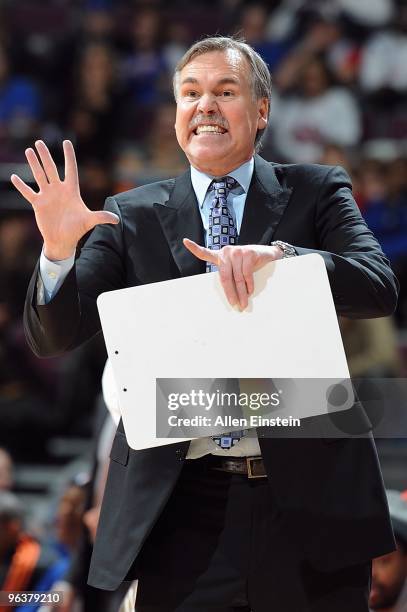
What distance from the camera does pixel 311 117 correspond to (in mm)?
7820

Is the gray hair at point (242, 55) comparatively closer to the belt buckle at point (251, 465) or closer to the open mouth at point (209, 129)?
the open mouth at point (209, 129)

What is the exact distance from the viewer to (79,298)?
2316 millimetres

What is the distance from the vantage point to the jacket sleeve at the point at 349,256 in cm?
220

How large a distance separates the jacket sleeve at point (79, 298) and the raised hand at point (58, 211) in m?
0.07

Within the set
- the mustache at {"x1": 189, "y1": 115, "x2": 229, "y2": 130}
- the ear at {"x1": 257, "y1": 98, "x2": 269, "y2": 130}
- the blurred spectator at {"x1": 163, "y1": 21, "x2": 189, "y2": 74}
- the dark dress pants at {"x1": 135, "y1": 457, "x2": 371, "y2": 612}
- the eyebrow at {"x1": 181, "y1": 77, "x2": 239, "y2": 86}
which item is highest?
the eyebrow at {"x1": 181, "y1": 77, "x2": 239, "y2": 86}

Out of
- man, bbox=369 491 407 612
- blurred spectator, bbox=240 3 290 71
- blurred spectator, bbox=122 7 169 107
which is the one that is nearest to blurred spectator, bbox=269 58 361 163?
blurred spectator, bbox=240 3 290 71

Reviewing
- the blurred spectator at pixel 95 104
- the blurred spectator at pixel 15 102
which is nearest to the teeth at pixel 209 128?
the blurred spectator at pixel 95 104

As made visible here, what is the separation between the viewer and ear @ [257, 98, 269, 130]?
2589 millimetres

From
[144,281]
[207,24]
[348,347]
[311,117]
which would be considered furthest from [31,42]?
[144,281]

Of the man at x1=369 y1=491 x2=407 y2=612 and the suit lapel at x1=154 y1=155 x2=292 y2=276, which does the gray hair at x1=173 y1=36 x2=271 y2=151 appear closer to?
the suit lapel at x1=154 y1=155 x2=292 y2=276

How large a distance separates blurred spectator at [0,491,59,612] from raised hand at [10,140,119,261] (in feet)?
6.52

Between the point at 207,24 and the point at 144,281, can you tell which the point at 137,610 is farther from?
the point at 207,24

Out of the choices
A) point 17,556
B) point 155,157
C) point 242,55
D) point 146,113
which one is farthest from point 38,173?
point 146,113

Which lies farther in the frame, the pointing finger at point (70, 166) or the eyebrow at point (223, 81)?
the eyebrow at point (223, 81)
